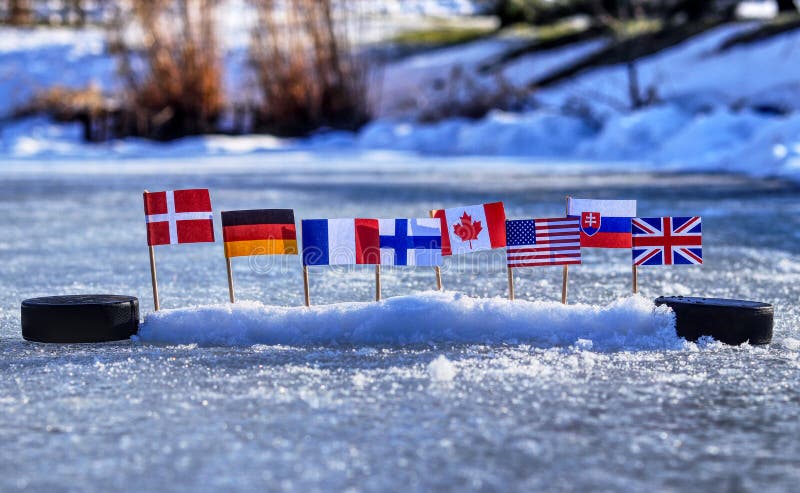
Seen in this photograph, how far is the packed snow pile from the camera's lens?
4719 millimetres

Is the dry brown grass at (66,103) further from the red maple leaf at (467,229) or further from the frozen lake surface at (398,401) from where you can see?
the red maple leaf at (467,229)

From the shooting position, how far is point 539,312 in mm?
4883

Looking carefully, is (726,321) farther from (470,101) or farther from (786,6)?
(786,6)

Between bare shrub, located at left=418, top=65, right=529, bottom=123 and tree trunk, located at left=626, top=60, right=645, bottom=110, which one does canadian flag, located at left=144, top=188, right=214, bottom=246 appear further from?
bare shrub, located at left=418, top=65, right=529, bottom=123

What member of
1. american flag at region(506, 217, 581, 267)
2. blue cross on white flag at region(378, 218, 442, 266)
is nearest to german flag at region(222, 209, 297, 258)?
blue cross on white flag at region(378, 218, 442, 266)

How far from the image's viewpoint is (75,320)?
4684 millimetres

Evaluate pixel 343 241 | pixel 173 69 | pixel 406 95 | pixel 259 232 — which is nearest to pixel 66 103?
pixel 173 69

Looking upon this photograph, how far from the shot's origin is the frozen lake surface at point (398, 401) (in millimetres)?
2969

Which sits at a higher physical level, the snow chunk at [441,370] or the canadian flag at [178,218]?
the canadian flag at [178,218]

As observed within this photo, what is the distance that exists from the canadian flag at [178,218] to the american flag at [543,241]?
48.0 inches

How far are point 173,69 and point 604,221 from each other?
20532 millimetres

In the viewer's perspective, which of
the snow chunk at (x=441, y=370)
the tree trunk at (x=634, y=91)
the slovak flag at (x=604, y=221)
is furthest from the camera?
the tree trunk at (x=634, y=91)

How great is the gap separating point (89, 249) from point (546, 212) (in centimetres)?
379

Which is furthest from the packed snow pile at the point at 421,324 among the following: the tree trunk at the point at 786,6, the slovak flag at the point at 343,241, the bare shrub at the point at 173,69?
the tree trunk at the point at 786,6
